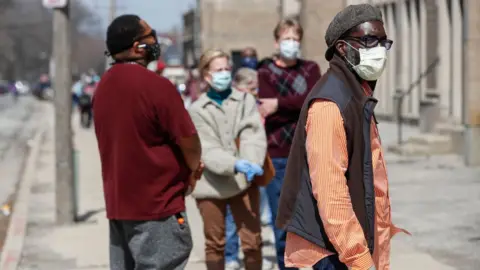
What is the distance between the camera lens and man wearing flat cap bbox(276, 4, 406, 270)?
3709mm

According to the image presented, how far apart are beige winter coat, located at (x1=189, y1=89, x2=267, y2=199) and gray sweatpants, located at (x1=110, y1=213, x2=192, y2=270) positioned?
63.1 inches

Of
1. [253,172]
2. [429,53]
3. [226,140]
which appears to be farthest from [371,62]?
[429,53]

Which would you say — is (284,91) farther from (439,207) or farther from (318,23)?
(439,207)

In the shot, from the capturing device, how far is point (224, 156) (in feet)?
21.6

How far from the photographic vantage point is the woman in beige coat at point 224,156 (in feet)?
21.9

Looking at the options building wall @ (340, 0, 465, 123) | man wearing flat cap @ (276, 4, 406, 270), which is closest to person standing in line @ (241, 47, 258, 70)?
building wall @ (340, 0, 465, 123)

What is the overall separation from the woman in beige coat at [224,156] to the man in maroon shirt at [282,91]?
19 cm

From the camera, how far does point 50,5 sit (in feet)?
34.4

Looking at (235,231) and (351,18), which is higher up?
(351,18)

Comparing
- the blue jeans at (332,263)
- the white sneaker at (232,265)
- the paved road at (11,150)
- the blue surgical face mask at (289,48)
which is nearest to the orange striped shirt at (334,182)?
the blue jeans at (332,263)

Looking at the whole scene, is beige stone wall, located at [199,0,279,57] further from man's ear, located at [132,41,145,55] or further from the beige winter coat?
man's ear, located at [132,41,145,55]

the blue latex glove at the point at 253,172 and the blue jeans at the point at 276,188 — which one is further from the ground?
the blue latex glove at the point at 253,172

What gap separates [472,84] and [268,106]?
29.7 ft

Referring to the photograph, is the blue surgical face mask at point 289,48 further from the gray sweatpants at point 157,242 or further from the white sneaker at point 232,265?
the gray sweatpants at point 157,242
